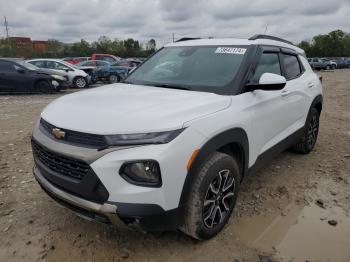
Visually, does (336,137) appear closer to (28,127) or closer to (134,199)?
(134,199)

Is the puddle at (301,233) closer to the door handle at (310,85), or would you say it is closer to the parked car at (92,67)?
the door handle at (310,85)

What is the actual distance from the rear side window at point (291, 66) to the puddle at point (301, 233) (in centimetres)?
175

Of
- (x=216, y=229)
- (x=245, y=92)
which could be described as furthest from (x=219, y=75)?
(x=216, y=229)

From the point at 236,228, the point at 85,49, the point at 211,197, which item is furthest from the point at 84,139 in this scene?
the point at 85,49

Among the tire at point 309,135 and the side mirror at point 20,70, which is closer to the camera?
the tire at point 309,135

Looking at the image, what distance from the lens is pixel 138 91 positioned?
3.31 metres

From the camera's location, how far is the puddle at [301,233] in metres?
2.93

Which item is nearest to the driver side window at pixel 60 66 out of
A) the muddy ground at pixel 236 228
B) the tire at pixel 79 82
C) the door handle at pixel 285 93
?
the tire at pixel 79 82

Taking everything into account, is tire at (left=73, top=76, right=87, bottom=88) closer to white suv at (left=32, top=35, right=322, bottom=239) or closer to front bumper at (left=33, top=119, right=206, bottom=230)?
white suv at (left=32, top=35, right=322, bottom=239)

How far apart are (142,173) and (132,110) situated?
0.54 m

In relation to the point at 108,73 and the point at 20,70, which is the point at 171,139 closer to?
the point at 20,70

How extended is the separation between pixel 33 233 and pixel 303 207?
283 cm

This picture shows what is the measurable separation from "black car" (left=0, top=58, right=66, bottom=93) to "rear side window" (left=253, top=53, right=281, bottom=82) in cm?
1089

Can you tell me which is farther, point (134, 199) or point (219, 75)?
point (219, 75)
